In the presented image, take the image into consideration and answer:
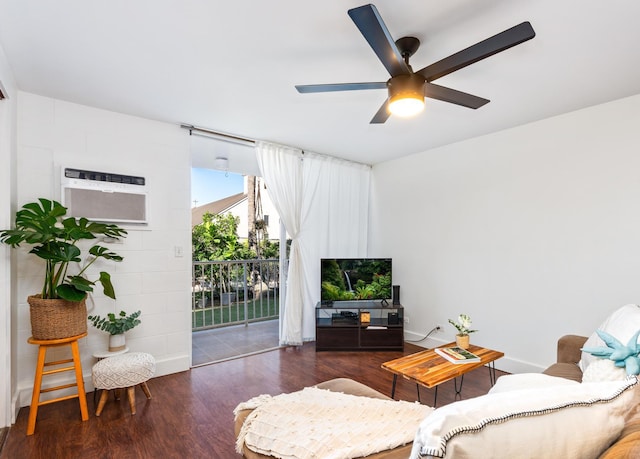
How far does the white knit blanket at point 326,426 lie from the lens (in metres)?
1.17

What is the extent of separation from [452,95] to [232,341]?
12.1 feet

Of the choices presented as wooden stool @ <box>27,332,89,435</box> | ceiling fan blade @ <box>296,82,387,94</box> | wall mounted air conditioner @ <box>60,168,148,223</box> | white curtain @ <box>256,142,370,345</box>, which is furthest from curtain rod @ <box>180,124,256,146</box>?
wooden stool @ <box>27,332,89,435</box>

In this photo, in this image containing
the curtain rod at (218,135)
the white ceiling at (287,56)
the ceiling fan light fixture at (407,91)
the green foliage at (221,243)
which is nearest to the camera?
the white ceiling at (287,56)

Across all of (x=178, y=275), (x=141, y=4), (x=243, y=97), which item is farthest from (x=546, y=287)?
(x=141, y=4)

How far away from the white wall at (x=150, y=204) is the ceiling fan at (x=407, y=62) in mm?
1868

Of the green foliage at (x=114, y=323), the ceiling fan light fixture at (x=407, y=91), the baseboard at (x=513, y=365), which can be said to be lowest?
the baseboard at (x=513, y=365)

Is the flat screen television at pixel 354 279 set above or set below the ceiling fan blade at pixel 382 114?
below

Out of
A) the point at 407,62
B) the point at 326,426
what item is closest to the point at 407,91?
the point at 407,62

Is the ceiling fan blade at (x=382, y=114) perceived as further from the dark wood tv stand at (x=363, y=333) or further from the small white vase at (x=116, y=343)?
the small white vase at (x=116, y=343)

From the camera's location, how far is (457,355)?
2459 mm

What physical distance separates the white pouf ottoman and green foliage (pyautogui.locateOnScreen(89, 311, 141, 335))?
22 cm

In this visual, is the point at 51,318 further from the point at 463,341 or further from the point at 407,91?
the point at 463,341

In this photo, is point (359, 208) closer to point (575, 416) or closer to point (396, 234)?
point (396, 234)

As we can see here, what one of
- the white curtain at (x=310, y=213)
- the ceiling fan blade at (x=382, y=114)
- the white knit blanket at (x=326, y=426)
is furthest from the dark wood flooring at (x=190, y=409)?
the ceiling fan blade at (x=382, y=114)
